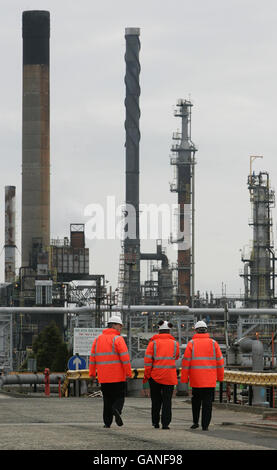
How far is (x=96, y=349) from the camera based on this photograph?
46.1ft

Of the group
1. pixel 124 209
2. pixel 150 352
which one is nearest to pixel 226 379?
pixel 150 352

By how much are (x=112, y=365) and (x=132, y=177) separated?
315 ft

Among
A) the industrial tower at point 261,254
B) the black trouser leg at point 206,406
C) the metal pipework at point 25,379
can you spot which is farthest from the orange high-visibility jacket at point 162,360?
the industrial tower at point 261,254

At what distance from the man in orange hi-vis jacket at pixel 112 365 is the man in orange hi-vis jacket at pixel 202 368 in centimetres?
80

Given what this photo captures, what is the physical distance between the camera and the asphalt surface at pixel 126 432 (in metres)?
10.8

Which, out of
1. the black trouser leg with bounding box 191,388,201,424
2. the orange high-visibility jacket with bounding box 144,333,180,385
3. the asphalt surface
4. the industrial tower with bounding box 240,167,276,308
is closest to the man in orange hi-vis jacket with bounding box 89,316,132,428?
the asphalt surface

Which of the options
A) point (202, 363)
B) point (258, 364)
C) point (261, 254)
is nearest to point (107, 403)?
point (202, 363)

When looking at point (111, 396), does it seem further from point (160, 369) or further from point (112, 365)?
point (160, 369)

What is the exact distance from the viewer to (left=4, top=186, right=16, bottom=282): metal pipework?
4242 inches

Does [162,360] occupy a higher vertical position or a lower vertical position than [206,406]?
higher

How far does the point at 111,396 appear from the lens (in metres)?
13.9

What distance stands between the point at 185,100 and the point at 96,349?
322ft

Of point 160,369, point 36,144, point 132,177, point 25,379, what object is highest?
point 36,144

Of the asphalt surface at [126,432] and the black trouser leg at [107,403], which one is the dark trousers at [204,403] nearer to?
the asphalt surface at [126,432]
